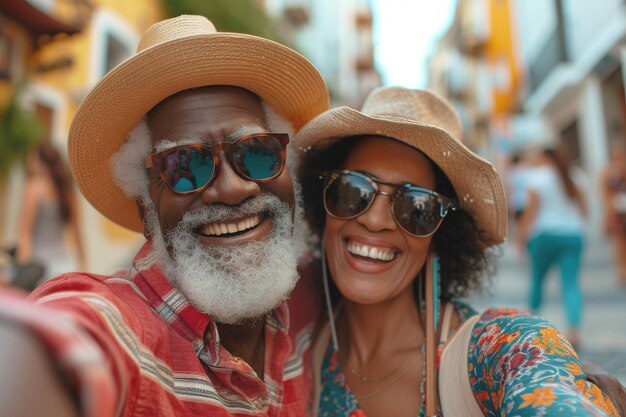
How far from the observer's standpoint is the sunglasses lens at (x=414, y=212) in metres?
2.05

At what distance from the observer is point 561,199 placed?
5.18 meters

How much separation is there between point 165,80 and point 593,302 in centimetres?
682

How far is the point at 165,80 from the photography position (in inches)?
69.9

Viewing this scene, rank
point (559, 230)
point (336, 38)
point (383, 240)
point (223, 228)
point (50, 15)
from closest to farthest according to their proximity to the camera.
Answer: point (223, 228)
point (383, 240)
point (559, 230)
point (50, 15)
point (336, 38)

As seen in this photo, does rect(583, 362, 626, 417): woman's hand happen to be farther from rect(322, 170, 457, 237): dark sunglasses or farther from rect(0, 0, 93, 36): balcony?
rect(0, 0, 93, 36): balcony

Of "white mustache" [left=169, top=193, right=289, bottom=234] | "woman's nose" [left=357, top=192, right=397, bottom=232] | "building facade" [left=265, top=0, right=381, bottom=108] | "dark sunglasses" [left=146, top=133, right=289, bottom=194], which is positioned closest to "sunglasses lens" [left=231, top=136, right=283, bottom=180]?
"dark sunglasses" [left=146, top=133, right=289, bottom=194]

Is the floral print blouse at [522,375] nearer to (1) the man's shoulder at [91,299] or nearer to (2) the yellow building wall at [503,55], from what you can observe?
(1) the man's shoulder at [91,299]

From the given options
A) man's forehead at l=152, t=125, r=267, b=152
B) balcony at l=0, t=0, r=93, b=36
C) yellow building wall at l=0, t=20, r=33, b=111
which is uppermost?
balcony at l=0, t=0, r=93, b=36

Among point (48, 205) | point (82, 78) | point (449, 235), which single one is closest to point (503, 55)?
point (82, 78)

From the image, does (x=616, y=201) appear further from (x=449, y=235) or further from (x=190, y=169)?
(x=190, y=169)

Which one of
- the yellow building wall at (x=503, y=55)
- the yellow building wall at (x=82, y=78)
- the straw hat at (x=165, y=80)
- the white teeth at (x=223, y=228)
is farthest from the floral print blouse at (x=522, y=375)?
the yellow building wall at (x=503, y=55)

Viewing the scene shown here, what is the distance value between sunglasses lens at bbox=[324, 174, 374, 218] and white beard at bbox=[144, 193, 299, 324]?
0.38 m

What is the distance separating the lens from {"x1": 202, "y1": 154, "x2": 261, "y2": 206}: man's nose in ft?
5.76

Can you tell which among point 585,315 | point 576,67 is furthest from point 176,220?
point 576,67
